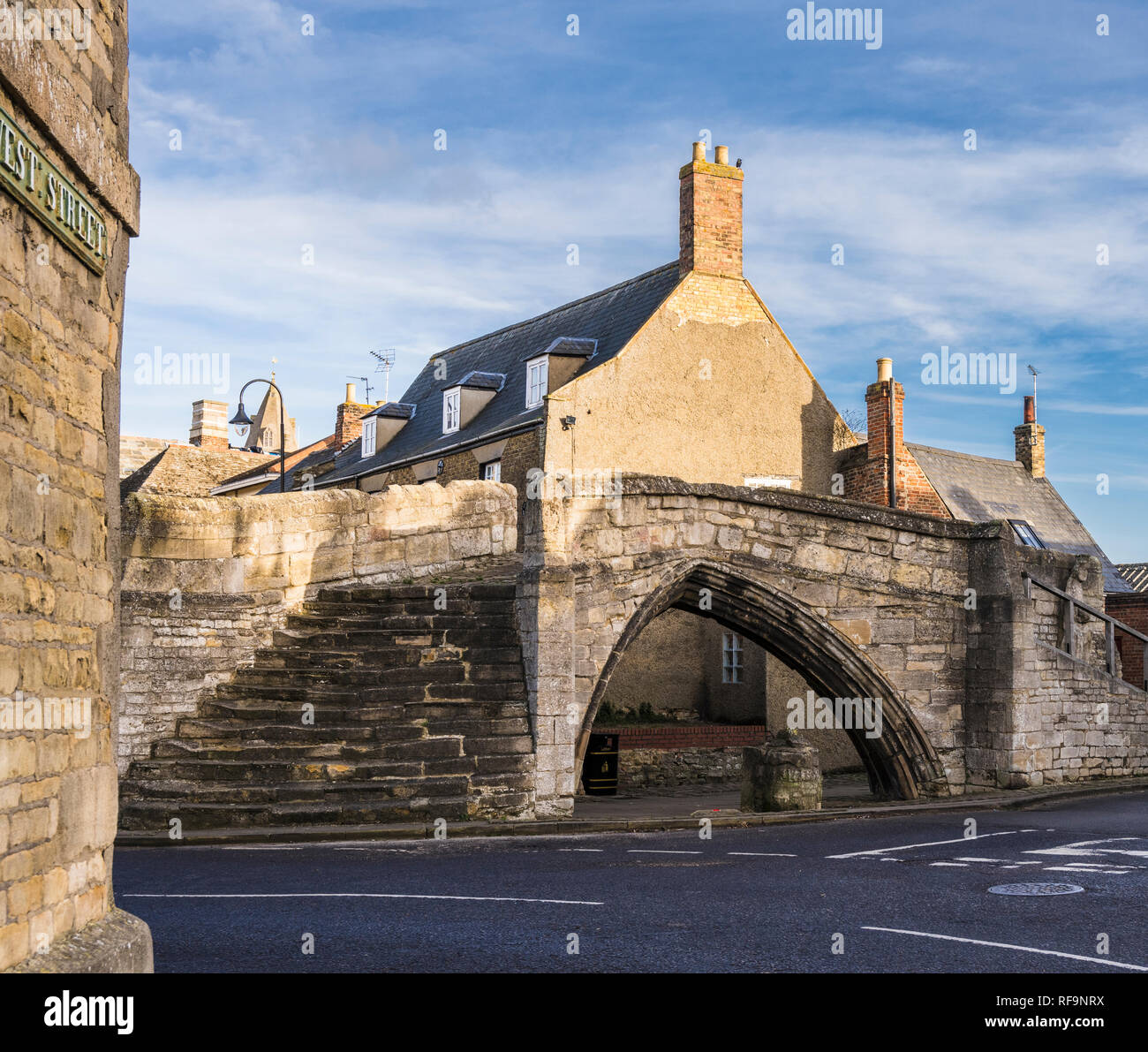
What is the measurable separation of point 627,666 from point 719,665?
1842 mm

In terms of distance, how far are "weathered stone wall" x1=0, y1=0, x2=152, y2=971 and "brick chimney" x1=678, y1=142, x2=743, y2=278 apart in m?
19.0

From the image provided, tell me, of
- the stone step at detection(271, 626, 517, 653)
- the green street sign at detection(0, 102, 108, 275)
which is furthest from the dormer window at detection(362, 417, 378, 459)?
the green street sign at detection(0, 102, 108, 275)

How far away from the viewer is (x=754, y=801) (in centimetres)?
1353

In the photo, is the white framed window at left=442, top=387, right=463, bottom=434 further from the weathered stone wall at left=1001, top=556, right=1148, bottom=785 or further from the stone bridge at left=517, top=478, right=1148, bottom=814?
the weathered stone wall at left=1001, top=556, right=1148, bottom=785

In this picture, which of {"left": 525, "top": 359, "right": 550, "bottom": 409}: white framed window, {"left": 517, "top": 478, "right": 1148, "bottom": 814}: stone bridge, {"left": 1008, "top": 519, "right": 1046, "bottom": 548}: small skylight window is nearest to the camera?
{"left": 517, "top": 478, "right": 1148, "bottom": 814}: stone bridge

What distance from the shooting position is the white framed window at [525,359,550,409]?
24.4 metres

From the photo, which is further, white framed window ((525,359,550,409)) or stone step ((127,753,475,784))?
white framed window ((525,359,550,409))

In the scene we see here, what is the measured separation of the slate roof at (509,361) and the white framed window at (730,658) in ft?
18.4

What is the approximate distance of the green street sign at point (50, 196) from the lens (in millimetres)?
4473

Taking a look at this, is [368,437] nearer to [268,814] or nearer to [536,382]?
[536,382]

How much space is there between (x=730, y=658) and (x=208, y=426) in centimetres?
2649

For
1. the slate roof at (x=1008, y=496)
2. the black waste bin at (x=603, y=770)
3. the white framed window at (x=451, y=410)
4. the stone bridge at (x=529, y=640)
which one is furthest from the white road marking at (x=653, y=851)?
the slate roof at (x=1008, y=496)

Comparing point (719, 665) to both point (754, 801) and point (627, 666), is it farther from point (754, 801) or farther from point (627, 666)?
point (754, 801)

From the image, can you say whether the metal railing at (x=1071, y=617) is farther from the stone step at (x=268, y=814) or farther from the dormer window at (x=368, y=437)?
the dormer window at (x=368, y=437)
